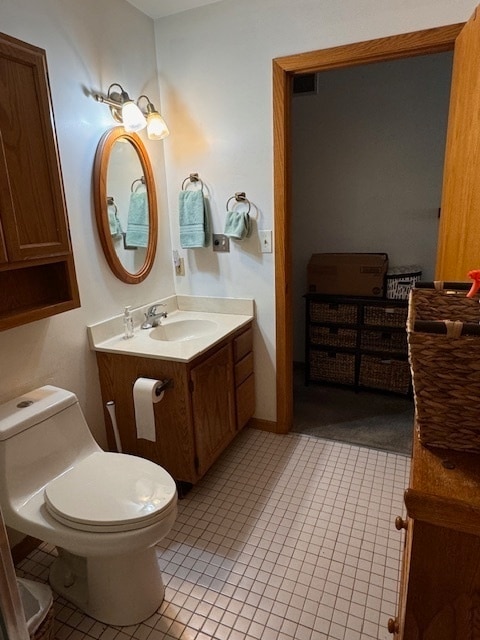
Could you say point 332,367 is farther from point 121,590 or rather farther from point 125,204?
point 121,590

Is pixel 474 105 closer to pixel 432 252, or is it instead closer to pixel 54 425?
pixel 432 252

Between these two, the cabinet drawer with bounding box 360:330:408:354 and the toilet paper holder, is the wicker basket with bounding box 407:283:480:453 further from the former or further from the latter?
the cabinet drawer with bounding box 360:330:408:354

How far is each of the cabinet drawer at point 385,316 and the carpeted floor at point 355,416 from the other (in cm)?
57

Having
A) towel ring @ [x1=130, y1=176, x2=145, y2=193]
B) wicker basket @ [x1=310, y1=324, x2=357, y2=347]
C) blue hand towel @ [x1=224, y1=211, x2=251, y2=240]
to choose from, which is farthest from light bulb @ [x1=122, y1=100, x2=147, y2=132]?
wicker basket @ [x1=310, y1=324, x2=357, y2=347]

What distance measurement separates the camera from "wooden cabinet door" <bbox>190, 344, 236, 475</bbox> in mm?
1908

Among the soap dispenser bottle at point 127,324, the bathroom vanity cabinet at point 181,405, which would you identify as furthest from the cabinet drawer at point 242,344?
the soap dispenser bottle at point 127,324

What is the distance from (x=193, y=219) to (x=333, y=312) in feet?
4.27

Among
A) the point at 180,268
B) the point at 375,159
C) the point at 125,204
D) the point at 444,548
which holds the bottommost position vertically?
the point at 444,548

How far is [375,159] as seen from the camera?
2992 mm

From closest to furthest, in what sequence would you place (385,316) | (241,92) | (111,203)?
(111,203) < (241,92) < (385,316)

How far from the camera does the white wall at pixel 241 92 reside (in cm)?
189

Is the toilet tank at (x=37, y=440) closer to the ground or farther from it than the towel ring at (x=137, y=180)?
closer to the ground

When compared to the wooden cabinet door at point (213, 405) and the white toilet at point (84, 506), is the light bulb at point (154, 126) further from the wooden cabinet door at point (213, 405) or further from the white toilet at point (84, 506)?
the white toilet at point (84, 506)

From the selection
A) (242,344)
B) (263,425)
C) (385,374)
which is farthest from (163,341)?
(385,374)
